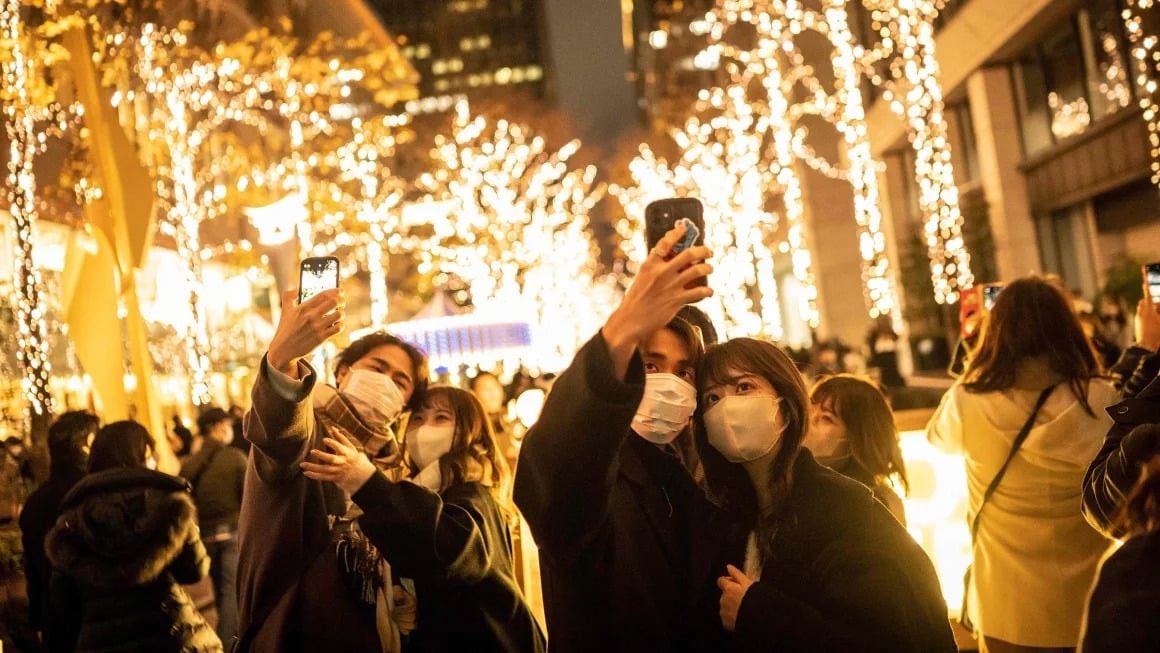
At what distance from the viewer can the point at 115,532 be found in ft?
15.0

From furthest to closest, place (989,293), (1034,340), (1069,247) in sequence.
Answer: (1069,247), (989,293), (1034,340)

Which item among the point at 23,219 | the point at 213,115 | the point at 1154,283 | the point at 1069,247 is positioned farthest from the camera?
the point at 1069,247

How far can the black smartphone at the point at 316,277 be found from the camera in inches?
127

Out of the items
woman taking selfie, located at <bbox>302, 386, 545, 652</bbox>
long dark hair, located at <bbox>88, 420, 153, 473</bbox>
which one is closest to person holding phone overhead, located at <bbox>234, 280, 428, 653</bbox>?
woman taking selfie, located at <bbox>302, 386, 545, 652</bbox>

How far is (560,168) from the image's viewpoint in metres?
38.0

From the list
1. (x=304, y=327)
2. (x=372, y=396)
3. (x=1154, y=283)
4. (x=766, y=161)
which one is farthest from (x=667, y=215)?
(x=766, y=161)

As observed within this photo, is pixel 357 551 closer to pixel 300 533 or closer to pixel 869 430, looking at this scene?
pixel 300 533

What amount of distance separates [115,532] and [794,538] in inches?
128

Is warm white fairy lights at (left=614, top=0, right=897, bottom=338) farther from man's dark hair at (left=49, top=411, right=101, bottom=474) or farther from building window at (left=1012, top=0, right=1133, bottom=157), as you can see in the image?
man's dark hair at (left=49, top=411, right=101, bottom=474)

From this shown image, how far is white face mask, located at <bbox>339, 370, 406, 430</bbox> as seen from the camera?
11.8ft

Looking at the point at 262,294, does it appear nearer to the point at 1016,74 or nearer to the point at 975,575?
the point at 1016,74

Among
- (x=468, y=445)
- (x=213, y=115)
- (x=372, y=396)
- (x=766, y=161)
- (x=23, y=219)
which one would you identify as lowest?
(x=468, y=445)

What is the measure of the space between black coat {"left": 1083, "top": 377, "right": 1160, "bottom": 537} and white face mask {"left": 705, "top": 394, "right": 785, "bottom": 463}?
767 millimetres

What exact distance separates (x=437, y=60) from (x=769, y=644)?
12460 centimetres
